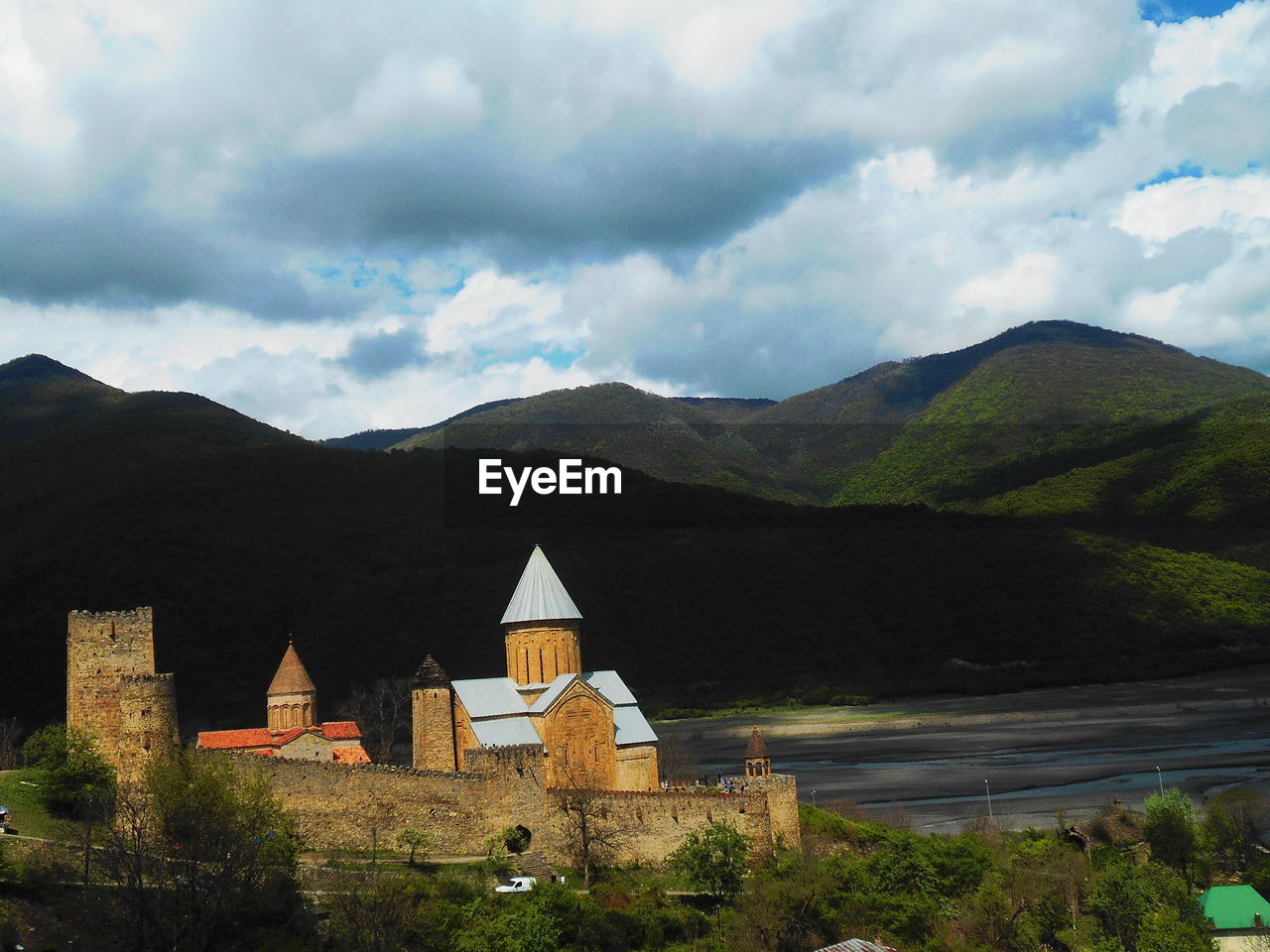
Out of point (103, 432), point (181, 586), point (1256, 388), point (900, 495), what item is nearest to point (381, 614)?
point (181, 586)

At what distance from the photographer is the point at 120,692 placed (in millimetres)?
21984

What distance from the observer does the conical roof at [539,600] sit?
31141 mm

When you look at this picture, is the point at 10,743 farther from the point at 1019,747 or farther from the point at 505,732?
the point at 1019,747

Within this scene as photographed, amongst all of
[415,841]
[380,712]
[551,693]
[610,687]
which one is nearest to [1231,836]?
[610,687]

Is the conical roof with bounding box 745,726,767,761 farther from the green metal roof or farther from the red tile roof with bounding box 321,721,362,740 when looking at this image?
the green metal roof

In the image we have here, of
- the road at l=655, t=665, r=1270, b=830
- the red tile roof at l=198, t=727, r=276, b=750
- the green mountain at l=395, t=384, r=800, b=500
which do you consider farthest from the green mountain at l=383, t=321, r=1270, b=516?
the red tile roof at l=198, t=727, r=276, b=750

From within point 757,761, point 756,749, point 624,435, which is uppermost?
point 624,435

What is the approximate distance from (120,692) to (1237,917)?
23.5 meters

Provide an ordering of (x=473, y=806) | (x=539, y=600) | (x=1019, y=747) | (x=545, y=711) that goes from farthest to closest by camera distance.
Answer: (x=1019, y=747), (x=539, y=600), (x=545, y=711), (x=473, y=806)

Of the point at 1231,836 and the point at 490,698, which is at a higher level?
the point at 490,698

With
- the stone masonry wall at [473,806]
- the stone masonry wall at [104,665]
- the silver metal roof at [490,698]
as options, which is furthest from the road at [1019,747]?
the stone masonry wall at [104,665]

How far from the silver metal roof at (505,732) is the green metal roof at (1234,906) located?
1539 centimetres

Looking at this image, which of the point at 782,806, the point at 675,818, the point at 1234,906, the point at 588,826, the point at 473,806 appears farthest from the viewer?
the point at 782,806

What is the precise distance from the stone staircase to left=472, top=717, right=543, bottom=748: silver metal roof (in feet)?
12.5
